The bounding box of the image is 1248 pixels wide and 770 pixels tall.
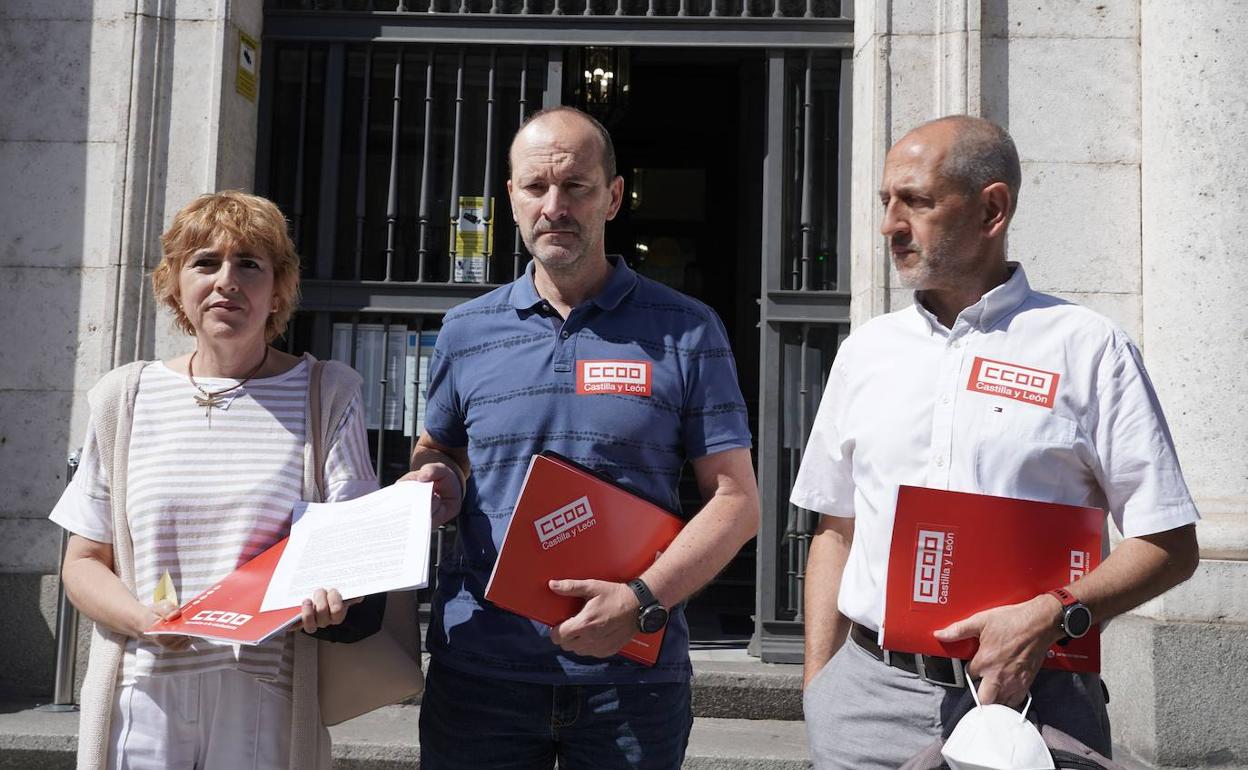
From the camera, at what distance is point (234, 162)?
5.79 meters

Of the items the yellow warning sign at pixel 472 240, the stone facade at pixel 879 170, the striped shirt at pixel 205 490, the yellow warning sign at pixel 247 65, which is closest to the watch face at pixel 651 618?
the striped shirt at pixel 205 490

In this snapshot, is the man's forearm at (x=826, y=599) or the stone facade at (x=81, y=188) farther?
the stone facade at (x=81, y=188)

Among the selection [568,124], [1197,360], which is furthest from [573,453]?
[1197,360]

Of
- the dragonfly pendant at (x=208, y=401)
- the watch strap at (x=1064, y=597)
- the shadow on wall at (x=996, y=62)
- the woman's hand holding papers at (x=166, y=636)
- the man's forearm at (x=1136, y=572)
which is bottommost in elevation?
the woman's hand holding papers at (x=166, y=636)

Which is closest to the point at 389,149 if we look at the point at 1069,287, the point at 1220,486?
the point at 1069,287

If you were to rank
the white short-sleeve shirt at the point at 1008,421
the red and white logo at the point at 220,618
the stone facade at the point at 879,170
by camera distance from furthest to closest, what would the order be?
the stone facade at the point at 879,170
the red and white logo at the point at 220,618
the white short-sleeve shirt at the point at 1008,421

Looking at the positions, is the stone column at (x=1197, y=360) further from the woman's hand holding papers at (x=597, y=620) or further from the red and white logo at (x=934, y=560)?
the woman's hand holding papers at (x=597, y=620)

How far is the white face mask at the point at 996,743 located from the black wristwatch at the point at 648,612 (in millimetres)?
598

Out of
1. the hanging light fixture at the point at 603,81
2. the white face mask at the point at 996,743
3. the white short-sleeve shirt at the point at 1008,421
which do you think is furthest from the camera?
the hanging light fixture at the point at 603,81

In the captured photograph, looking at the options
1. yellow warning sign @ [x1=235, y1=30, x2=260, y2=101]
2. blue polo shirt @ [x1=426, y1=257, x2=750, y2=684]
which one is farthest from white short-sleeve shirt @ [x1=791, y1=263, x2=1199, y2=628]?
yellow warning sign @ [x1=235, y1=30, x2=260, y2=101]

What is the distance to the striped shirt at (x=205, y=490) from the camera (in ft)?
7.72

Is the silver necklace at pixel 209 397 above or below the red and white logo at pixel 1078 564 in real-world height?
above

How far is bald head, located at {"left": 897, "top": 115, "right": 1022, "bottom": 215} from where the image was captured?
216 cm

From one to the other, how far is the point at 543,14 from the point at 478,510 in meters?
4.24
